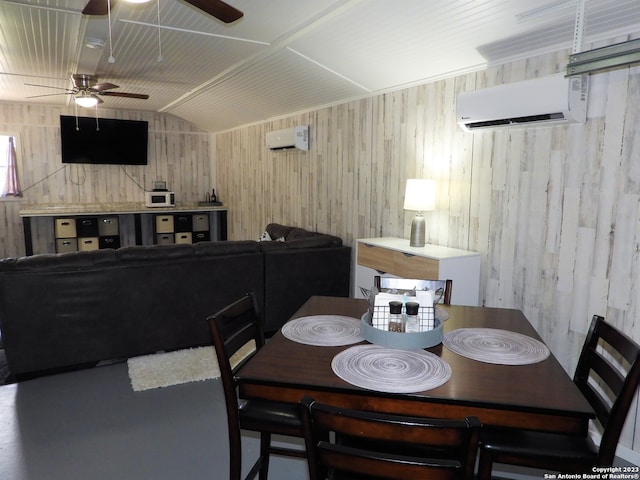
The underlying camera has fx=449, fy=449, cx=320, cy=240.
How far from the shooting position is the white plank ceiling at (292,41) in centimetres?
259

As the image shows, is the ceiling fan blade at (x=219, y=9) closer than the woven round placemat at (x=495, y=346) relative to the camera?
No

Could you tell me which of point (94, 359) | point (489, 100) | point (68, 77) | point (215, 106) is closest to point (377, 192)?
point (489, 100)

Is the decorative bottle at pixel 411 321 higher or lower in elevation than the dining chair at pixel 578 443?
higher

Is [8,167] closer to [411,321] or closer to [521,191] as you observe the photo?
[521,191]

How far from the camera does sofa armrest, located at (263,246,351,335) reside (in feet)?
12.9

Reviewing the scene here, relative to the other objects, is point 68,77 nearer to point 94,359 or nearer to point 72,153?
point 72,153

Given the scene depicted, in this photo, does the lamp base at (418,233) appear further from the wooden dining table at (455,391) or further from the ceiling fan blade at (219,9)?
the ceiling fan blade at (219,9)

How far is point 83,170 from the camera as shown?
7.35 m

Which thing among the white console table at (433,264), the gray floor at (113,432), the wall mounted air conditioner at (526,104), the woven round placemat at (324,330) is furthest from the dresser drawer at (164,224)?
the woven round placemat at (324,330)

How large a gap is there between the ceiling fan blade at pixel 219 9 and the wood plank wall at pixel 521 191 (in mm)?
1810

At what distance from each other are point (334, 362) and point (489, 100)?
211 cm

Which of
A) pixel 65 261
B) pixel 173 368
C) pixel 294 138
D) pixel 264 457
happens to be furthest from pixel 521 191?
pixel 65 261

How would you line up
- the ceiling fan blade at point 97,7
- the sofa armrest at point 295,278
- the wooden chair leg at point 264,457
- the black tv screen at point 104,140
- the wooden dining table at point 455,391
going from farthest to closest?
the black tv screen at point 104,140 < the sofa armrest at point 295,278 < the ceiling fan blade at point 97,7 < the wooden chair leg at point 264,457 < the wooden dining table at point 455,391

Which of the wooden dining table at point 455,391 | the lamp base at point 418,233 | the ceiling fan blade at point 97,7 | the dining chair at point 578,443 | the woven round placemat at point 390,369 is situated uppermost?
the ceiling fan blade at point 97,7
